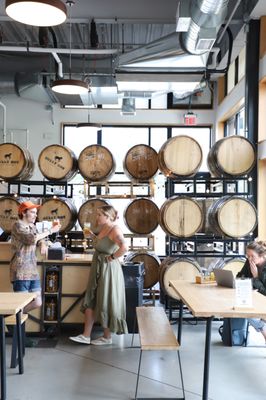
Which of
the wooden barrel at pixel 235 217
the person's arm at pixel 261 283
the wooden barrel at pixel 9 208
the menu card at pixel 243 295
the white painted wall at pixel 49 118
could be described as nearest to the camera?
the menu card at pixel 243 295

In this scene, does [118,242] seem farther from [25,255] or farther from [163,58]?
[163,58]

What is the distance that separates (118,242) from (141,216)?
1.79 metres

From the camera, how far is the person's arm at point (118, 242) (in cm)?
500

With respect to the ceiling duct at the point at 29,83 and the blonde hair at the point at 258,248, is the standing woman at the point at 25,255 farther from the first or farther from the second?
the ceiling duct at the point at 29,83

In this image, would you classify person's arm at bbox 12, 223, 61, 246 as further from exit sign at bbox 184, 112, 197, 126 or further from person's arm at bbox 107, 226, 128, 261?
exit sign at bbox 184, 112, 197, 126

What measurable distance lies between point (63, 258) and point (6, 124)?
6421 millimetres

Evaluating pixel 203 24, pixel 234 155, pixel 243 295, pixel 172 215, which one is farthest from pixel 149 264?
pixel 243 295

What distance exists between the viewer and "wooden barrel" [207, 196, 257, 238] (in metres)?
5.98

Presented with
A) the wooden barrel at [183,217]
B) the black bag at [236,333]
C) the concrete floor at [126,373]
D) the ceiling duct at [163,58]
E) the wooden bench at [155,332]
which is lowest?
the concrete floor at [126,373]

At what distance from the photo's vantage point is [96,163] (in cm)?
677

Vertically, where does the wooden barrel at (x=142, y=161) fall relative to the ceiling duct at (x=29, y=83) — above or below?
below

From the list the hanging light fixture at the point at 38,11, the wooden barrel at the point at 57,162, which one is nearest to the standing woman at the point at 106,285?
the wooden barrel at the point at 57,162

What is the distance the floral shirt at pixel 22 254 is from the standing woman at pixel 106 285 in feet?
2.33

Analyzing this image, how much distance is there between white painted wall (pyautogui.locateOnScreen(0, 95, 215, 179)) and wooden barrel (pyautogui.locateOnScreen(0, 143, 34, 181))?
462 centimetres
